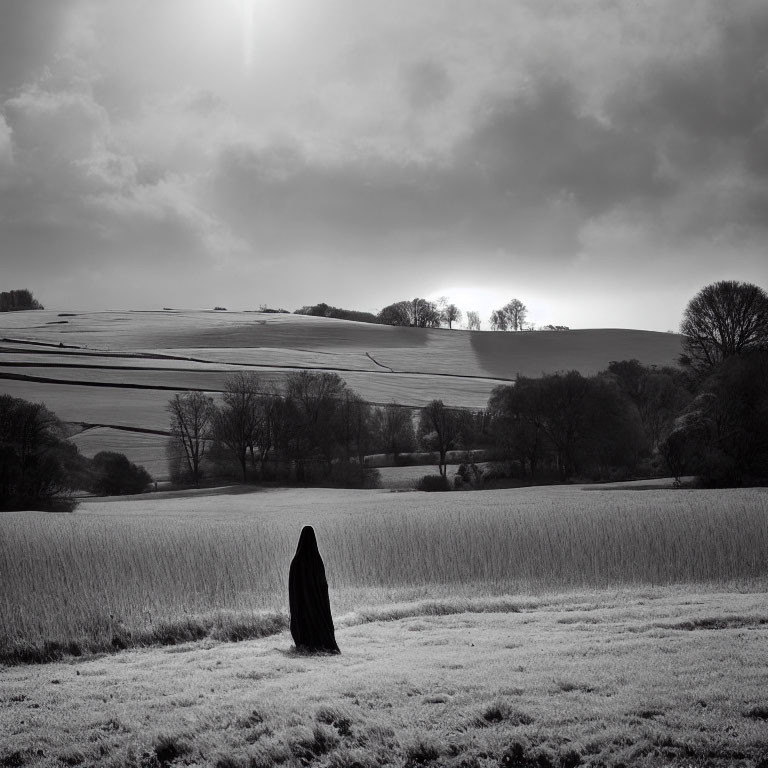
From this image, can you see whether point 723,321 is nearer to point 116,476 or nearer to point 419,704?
point 116,476

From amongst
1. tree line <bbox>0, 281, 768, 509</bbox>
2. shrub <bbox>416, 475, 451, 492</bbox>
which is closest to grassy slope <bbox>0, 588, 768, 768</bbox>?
tree line <bbox>0, 281, 768, 509</bbox>

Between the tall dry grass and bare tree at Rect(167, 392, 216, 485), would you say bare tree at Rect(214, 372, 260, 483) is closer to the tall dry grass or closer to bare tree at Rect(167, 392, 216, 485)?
bare tree at Rect(167, 392, 216, 485)

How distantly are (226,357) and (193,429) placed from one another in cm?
3603

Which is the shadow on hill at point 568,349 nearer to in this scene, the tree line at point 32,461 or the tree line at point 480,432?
the tree line at point 480,432

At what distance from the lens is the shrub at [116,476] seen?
4766cm

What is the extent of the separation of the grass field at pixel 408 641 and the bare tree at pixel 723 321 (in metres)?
36.3

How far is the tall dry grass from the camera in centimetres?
1358

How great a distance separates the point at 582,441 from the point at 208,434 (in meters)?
25.2

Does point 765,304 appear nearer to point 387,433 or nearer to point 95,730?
point 387,433

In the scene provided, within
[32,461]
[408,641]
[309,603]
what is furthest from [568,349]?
[309,603]

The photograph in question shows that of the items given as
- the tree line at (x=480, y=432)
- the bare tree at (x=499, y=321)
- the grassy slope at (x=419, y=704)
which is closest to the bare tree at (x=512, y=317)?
the bare tree at (x=499, y=321)

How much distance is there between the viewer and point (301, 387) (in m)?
58.6

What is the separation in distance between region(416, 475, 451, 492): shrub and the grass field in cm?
2266

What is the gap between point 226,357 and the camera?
8962cm
